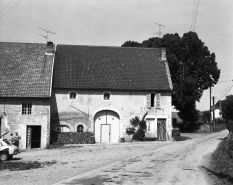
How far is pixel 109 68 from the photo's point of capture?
129 feet

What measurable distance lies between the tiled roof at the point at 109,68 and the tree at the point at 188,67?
970 cm

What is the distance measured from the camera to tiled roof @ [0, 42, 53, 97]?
1334 inches

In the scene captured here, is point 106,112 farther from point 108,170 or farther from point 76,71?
point 108,170

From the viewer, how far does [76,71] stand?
3862 cm

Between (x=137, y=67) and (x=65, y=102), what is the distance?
921 cm

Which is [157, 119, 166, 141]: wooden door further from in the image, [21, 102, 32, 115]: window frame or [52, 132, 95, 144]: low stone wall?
[21, 102, 32, 115]: window frame

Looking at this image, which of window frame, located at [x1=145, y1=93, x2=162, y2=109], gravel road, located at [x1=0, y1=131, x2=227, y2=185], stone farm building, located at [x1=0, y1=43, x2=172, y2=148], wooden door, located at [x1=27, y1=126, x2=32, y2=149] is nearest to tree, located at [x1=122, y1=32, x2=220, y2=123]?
stone farm building, located at [x1=0, y1=43, x2=172, y2=148]

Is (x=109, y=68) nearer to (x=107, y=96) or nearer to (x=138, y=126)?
(x=107, y=96)

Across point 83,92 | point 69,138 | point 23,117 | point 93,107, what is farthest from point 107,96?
point 23,117

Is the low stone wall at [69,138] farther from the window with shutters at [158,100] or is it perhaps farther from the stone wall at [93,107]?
the window with shutters at [158,100]

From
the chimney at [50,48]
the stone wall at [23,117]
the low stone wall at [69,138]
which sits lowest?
the low stone wall at [69,138]

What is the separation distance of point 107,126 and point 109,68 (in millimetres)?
6604

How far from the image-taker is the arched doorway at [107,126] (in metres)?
37.4

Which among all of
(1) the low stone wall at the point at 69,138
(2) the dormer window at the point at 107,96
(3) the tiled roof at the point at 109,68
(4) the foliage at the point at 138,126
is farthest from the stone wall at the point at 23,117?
(4) the foliage at the point at 138,126
